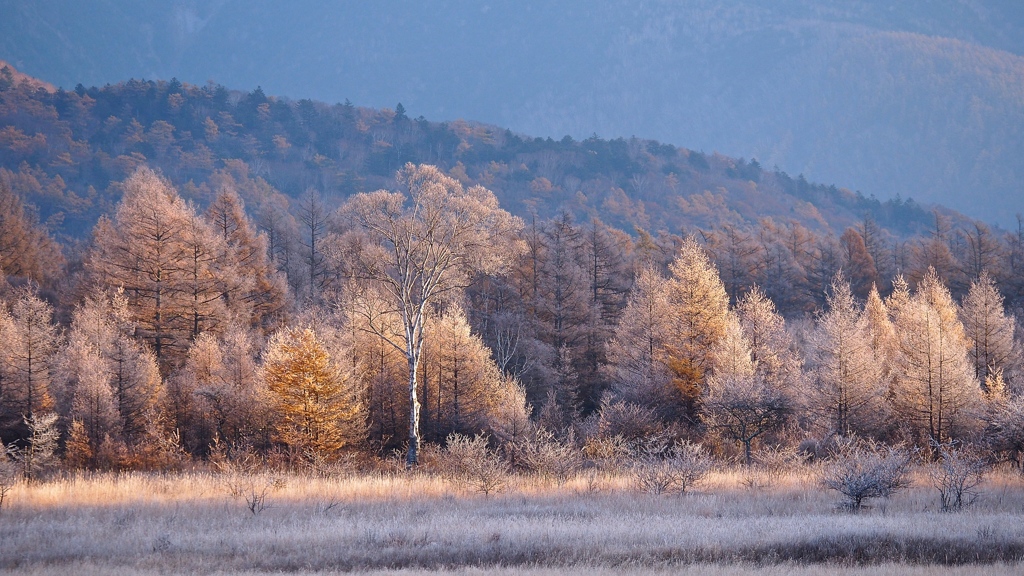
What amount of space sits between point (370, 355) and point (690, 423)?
16.5 metres

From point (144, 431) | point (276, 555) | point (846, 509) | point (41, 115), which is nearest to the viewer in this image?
point (276, 555)

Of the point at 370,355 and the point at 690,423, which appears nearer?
the point at 690,423

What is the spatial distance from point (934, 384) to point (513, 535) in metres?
27.1

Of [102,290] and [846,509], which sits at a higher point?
[102,290]

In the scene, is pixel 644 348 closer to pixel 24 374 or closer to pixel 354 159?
pixel 24 374

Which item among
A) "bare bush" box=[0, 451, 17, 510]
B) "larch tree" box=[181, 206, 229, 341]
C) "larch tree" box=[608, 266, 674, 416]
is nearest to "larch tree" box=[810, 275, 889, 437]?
"larch tree" box=[608, 266, 674, 416]

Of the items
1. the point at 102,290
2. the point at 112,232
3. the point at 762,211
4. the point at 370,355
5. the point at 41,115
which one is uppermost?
the point at 41,115

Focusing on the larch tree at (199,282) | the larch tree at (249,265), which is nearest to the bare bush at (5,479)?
the larch tree at (199,282)

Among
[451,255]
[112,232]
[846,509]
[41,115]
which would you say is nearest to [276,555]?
[846,509]

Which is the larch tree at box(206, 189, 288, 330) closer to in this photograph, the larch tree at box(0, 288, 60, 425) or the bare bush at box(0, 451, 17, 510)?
the larch tree at box(0, 288, 60, 425)

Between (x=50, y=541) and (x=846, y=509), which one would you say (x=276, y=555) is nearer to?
(x=50, y=541)

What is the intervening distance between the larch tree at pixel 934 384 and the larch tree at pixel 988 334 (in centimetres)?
792

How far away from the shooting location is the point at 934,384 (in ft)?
106

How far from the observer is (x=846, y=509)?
608 inches
